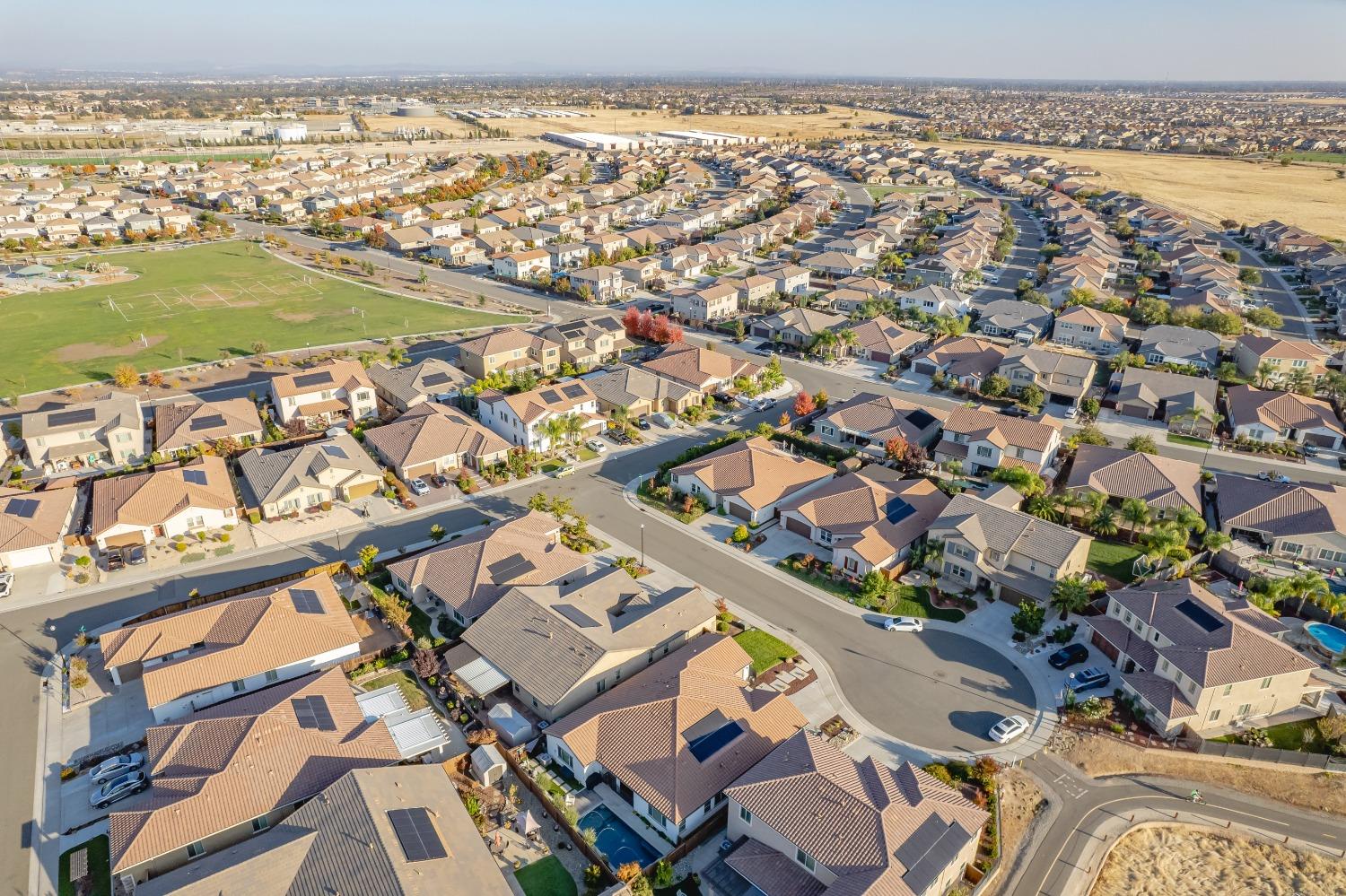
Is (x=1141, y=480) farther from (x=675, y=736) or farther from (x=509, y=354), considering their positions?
(x=509, y=354)

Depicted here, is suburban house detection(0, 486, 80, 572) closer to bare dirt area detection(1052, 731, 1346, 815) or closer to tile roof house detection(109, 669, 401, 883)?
tile roof house detection(109, 669, 401, 883)

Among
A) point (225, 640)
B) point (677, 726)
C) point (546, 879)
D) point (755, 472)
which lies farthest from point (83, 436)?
point (677, 726)

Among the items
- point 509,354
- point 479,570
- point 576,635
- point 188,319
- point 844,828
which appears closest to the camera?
point 844,828

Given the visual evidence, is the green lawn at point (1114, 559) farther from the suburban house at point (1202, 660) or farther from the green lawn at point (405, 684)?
the green lawn at point (405, 684)

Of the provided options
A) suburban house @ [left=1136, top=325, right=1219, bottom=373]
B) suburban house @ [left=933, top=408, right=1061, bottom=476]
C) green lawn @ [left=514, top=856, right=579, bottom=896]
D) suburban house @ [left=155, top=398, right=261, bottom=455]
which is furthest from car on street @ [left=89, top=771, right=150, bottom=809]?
suburban house @ [left=1136, top=325, right=1219, bottom=373]

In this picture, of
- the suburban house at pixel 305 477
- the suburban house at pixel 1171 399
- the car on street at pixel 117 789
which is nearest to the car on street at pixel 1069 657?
the suburban house at pixel 1171 399
